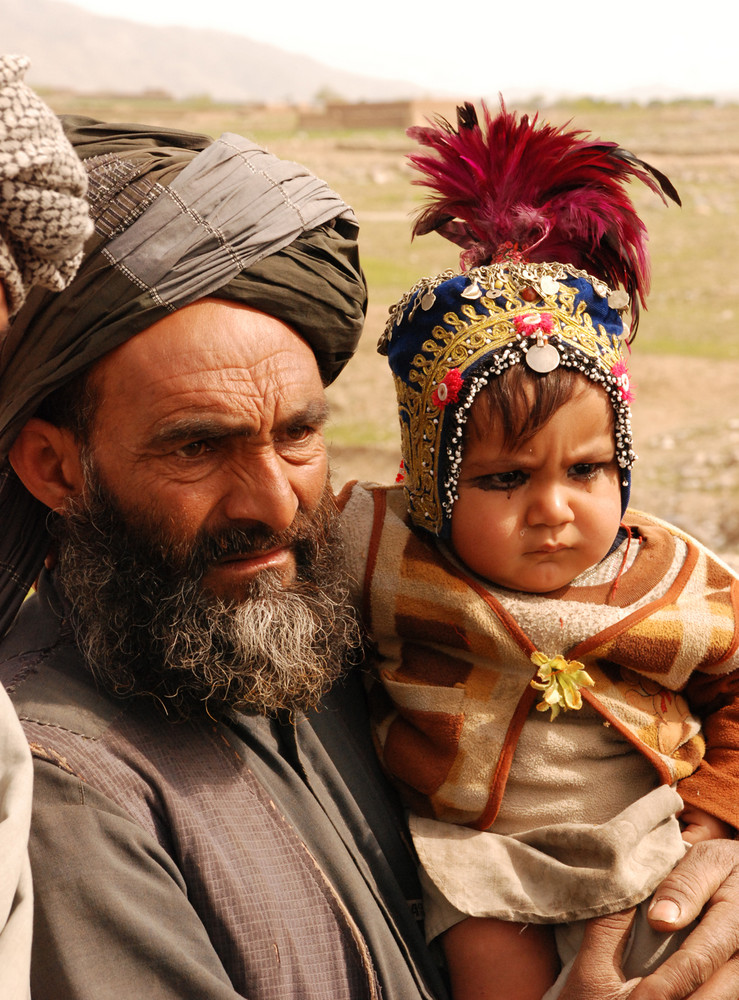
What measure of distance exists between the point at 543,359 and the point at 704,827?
1.14 metres

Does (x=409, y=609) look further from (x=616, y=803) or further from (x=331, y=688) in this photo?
(x=616, y=803)

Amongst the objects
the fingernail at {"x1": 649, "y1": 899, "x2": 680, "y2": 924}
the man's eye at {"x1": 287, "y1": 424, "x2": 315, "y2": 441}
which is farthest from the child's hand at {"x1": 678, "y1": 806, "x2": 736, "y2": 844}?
the man's eye at {"x1": 287, "y1": 424, "x2": 315, "y2": 441}

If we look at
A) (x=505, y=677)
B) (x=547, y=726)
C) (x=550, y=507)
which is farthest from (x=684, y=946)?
(x=550, y=507)

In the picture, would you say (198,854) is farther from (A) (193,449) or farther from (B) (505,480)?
(B) (505,480)

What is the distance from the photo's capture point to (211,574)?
2.30 m

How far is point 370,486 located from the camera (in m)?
2.76

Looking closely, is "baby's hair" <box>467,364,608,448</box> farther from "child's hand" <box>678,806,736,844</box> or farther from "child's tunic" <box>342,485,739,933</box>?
"child's hand" <box>678,806,736,844</box>

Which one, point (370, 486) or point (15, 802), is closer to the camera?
point (15, 802)

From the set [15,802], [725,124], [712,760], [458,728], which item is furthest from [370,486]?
[725,124]

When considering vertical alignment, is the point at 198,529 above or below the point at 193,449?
below

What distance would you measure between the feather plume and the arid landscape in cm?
28

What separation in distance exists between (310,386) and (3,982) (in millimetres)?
1411

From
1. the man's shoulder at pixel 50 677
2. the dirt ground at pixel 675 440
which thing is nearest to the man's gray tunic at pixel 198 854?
the man's shoulder at pixel 50 677

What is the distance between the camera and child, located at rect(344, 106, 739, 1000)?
2.24 meters
